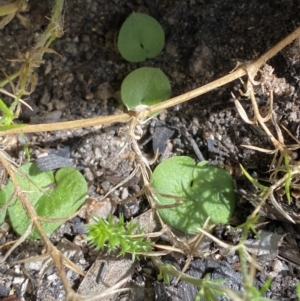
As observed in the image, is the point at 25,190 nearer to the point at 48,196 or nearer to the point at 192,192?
the point at 48,196

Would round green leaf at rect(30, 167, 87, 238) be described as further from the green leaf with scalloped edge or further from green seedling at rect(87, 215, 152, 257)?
green seedling at rect(87, 215, 152, 257)

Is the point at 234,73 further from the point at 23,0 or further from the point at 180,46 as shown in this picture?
the point at 23,0

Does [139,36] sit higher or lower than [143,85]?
higher

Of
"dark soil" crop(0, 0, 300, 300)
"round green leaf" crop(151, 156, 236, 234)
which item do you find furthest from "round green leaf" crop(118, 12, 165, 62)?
"round green leaf" crop(151, 156, 236, 234)

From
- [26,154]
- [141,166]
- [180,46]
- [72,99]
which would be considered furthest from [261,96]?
[26,154]

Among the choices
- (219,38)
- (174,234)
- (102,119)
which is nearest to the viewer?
(102,119)

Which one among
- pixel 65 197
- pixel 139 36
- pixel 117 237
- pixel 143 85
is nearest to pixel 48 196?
pixel 65 197

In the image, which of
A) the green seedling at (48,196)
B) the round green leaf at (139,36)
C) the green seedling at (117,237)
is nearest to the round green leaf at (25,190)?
the green seedling at (48,196)
